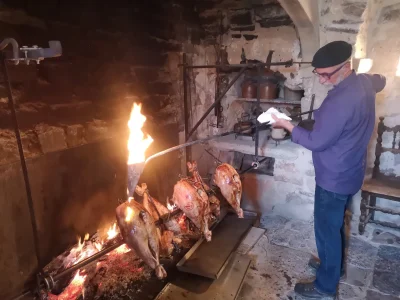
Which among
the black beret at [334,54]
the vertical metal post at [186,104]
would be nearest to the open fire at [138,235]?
the vertical metal post at [186,104]

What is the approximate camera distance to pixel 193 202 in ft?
7.79

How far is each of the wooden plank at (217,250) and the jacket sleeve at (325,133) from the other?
1.20 meters

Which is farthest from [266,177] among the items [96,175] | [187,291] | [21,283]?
[21,283]

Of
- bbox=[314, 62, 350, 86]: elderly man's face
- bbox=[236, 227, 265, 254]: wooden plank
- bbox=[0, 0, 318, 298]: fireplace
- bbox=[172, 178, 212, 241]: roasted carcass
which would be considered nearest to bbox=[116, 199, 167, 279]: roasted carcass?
bbox=[0, 0, 318, 298]: fireplace

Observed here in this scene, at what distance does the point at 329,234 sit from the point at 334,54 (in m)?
1.33

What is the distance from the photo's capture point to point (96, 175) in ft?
7.93

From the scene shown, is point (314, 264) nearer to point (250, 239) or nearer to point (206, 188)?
point (250, 239)

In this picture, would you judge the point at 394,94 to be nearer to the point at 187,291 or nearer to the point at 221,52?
the point at 221,52

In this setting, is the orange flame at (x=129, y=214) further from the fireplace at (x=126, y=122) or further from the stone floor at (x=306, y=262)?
the stone floor at (x=306, y=262)

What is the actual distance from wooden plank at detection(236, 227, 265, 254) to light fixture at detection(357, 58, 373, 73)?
1906 millimetres

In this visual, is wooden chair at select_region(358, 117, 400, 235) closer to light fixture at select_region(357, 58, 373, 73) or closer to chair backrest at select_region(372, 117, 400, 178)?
chair backrest at select_region(372, 117, 400, 178)

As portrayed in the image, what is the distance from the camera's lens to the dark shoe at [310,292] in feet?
7.78

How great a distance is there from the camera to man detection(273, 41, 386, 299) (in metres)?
2.07

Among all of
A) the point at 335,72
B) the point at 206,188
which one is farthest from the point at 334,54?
the point at 206,188
